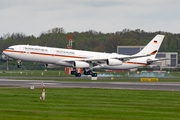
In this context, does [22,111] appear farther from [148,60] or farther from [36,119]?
[148,60]

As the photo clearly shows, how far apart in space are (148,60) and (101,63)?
30.8 feet

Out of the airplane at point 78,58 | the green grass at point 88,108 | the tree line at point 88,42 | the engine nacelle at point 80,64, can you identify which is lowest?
the green grass at point 88,108

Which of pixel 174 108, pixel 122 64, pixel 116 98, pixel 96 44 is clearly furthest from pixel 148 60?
pixel 96 44

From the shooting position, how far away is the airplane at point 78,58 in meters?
79.4

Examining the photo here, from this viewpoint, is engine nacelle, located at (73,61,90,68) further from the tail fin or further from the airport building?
the airport building

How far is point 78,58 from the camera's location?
84.4m

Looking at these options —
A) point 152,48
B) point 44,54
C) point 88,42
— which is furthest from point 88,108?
point 88,42

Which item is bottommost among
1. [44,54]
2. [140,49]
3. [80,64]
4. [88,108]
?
[88,108]

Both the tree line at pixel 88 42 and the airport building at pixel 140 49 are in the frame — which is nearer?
the airport building at pixel 140 49

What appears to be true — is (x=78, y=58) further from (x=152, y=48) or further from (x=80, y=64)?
(x=152, y=48)

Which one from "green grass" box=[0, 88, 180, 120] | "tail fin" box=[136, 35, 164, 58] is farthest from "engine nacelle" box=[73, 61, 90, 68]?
"green grass" box=[0, 88, 180, 120]

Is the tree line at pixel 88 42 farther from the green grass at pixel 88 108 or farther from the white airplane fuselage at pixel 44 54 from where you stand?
the green grass at pixel 88 108

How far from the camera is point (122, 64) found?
295 feet

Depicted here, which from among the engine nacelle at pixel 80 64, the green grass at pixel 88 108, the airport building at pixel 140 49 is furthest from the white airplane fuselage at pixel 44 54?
the airport building at pixel 140 49
